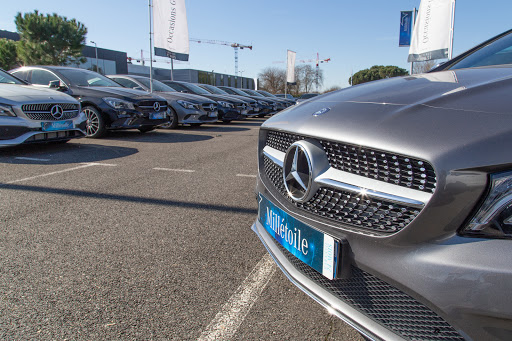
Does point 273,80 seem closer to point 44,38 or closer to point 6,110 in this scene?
point 44,38

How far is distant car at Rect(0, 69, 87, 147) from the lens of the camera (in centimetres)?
533

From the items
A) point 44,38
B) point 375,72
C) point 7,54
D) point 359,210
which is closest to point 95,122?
point 359,210

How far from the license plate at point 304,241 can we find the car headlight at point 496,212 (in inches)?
17.6

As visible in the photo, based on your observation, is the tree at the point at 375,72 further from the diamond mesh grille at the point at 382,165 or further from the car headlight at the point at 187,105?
the diamond mesh grille at the point at 382,165

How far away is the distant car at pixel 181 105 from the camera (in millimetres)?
9820

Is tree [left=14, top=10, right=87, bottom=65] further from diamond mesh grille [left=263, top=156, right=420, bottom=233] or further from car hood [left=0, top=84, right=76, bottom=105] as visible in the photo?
diamond mesh grille [left=263, top=156, right=420, bottom=233]

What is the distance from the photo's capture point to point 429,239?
1062mm

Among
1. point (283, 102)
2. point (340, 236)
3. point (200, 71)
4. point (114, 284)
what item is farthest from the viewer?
point (200, 71)

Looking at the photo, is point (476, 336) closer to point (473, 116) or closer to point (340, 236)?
point (340, 236)

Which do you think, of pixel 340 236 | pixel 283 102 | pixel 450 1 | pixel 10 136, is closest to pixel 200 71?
pixel 283 102

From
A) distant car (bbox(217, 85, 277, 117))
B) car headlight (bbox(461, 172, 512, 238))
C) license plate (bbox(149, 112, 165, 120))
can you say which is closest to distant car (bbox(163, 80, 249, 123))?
distant car (bbox(217, 85, 277, 117))

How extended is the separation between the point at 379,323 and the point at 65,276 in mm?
1729

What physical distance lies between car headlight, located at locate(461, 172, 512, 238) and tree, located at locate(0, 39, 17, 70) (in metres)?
50.6

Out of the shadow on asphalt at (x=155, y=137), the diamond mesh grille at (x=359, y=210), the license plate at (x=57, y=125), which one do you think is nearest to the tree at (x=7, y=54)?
the shadow on asphalt at (x=155, y=137)
